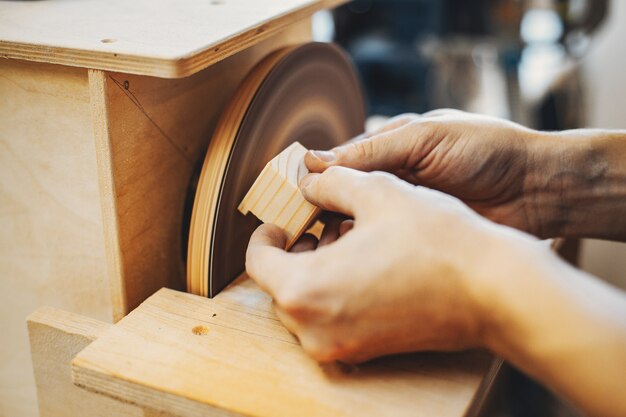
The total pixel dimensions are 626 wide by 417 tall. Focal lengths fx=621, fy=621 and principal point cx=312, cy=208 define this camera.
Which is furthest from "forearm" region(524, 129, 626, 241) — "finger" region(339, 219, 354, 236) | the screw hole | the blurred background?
the blurred background

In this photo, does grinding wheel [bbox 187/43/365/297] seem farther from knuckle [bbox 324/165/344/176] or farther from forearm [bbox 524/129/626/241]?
forearm [bbox 524/129/626/241]

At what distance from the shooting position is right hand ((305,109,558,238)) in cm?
83

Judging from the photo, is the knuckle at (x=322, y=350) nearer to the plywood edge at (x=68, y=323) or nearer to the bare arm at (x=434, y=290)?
the bare arm at (x=434, y=290)

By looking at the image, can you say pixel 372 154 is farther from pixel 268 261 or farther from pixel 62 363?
pixel 62 363

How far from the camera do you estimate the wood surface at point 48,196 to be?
725mm

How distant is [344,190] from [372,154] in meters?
0.15

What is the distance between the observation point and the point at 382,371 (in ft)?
2.11

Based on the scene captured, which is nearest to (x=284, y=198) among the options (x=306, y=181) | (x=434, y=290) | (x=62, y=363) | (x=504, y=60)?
(x=306, y=181)

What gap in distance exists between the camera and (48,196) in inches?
30.7

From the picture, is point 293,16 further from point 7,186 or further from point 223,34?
point 7,186

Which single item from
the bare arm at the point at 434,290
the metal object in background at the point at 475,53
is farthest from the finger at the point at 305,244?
the metal object in background at the point at 475,53

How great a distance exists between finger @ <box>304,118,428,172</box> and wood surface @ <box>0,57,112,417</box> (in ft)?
0.89

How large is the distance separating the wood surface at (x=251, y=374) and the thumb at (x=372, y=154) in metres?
0.21

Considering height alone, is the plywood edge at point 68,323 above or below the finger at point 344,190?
below
